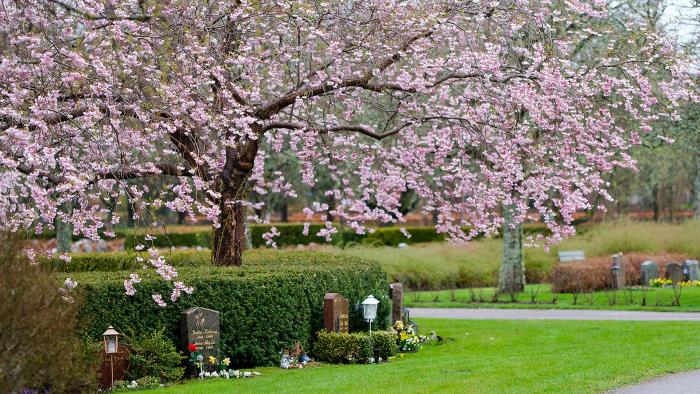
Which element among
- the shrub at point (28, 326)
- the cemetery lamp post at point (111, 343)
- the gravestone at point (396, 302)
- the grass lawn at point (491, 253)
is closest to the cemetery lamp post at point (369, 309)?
the gravestone at point (396, 302)

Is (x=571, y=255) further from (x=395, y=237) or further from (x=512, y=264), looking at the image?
(x=395, y=237)

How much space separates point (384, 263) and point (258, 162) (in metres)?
11.8

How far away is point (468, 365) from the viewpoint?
13336 millimetres

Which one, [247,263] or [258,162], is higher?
[258,162]

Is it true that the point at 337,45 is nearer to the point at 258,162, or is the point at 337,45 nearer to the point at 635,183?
the point at 258,162

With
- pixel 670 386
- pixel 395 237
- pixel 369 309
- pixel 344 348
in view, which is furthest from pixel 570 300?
pixel 395 237

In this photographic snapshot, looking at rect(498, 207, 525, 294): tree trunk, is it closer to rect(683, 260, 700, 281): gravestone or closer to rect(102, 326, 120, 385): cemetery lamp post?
rect(683, 260, 700, 281): gravestone

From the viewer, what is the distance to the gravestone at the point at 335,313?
14.9 m

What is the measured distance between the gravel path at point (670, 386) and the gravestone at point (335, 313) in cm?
498

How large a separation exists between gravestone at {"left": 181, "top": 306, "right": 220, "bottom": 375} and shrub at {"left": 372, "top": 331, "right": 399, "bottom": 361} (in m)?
2.66

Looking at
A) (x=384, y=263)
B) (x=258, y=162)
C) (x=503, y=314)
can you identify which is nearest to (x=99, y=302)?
(x=258, y=162)

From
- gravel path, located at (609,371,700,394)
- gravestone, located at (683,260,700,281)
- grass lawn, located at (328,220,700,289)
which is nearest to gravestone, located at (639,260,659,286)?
gravestone, located at (683,260,700,281)

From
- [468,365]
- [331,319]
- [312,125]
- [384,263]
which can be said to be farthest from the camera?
[384,263]

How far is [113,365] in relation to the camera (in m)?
12.5
